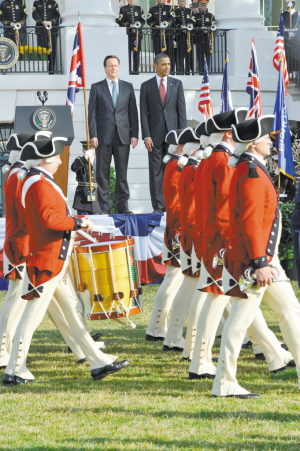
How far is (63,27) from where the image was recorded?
16078 mm

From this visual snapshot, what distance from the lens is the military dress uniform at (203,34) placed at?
16.9 m

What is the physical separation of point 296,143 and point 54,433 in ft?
35.0

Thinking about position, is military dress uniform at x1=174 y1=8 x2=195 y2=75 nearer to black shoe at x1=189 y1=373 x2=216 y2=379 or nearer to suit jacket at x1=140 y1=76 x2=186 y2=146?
suit jacket at x1=140 y1=76 x2=186 y2=146

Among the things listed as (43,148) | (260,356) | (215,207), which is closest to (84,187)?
(260,356)

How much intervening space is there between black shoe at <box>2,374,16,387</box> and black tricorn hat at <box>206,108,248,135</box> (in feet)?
7.71

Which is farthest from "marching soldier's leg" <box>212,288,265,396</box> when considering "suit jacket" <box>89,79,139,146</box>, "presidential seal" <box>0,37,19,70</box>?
"presidential seal" <box>0,37,19,70</box>

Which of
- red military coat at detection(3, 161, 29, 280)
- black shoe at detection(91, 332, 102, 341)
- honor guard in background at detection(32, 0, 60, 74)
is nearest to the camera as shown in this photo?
red military coat at detection(3, 161, 29, 280)

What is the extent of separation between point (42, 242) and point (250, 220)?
1589 mm

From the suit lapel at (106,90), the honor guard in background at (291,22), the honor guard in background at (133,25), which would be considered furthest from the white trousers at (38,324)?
the honor guard in background at (291,22)

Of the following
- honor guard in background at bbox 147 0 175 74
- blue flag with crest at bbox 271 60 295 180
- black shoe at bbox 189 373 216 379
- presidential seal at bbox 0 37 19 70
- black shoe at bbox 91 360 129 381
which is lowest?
black shoe at bbox 189 373 216 379

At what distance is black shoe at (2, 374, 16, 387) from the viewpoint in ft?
18.5

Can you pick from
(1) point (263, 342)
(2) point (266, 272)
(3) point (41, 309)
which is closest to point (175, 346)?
(1) point (263, 342)

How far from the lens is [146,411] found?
4918 mm

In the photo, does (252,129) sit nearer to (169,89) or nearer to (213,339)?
(213,339)
